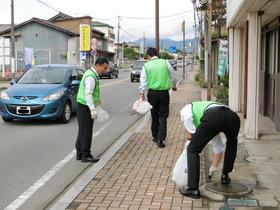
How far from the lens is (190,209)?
5.39 m

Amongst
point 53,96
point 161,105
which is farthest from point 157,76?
point 53,96

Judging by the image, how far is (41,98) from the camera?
1218 centimetres

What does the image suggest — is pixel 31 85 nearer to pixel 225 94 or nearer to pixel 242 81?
pixel 242 81

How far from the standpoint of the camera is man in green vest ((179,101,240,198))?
217 inches

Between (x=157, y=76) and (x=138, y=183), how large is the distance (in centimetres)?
303

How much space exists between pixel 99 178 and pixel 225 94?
407 inches

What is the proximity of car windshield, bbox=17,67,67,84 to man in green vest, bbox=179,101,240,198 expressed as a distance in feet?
26.4

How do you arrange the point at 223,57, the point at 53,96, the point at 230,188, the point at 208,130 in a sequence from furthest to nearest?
the point at 223,57 → the point at 53,96 → the point at 230,188 → the point at 208,130

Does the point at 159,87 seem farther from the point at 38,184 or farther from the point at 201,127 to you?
the point at 201,127

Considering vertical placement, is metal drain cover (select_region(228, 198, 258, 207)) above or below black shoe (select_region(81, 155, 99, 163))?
below

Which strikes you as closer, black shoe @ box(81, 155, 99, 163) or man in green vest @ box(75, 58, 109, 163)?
man in green vest @ box(75, 58, 109, 163)

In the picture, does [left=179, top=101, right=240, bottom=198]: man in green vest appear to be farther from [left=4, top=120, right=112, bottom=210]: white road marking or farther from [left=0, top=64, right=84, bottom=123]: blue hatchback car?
[left=0, top=64, right=84, bottom=123]: blue hatchback car

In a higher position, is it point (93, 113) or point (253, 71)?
point (253, 71)

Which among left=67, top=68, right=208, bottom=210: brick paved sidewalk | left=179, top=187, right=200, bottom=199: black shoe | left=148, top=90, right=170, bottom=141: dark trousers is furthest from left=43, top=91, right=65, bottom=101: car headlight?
left=179, top=187, right=200, bottom=199: black shoe
